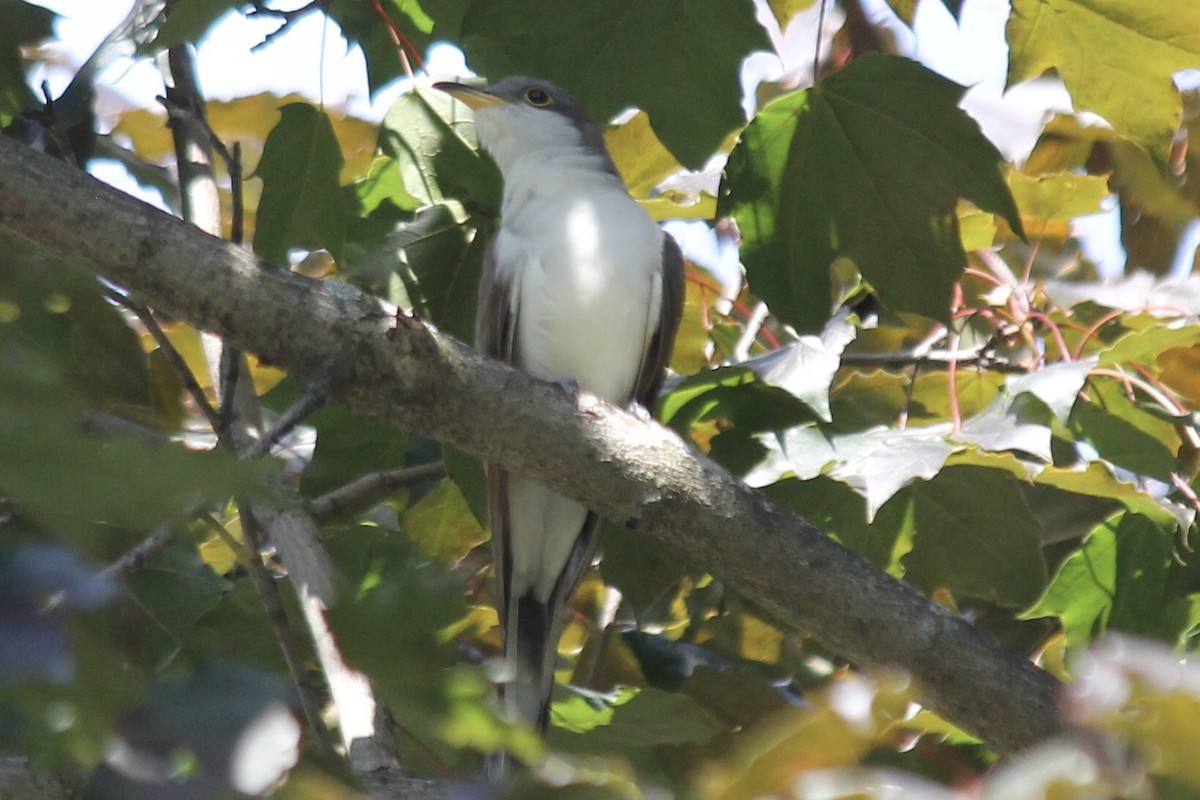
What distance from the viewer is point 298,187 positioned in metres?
3.69

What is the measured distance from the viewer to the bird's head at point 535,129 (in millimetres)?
4902

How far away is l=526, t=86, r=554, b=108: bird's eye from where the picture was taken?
199 inches

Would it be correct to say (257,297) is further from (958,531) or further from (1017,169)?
(1017,169)

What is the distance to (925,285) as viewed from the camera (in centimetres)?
365

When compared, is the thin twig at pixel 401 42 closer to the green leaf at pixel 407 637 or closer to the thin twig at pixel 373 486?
the thin twig at pixel 373 486

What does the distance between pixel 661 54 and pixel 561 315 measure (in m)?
1.08

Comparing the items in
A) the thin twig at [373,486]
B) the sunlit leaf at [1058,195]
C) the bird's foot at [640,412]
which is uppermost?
the sunlit leaf at [1058,195]

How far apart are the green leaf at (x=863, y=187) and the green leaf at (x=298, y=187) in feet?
3.67

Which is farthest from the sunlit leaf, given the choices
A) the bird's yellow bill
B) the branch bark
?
the branch bark

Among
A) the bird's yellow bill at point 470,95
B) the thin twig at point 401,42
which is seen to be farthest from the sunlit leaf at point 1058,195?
the thin twig at point 401,42

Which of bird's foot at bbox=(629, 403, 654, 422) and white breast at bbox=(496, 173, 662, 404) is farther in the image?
white breast at bbox=(496, 173, 662, 404)

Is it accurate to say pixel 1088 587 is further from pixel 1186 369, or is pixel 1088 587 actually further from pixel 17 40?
pixel 17 40

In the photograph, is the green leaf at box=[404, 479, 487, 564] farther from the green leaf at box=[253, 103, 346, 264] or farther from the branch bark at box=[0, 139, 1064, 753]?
the branch bark at box=[0, 139, 1064, 753]

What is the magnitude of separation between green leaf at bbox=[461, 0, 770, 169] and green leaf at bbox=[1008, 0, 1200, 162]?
70 centimetres
